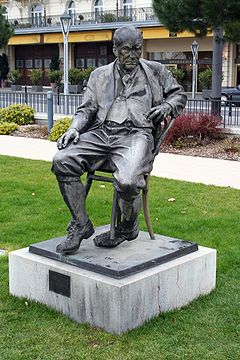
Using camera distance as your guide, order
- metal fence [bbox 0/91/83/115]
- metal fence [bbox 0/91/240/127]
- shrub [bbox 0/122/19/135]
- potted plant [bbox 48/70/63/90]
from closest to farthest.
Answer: metal fence [bbox 0/91/240/127] < shrub [bbox 0/122/19/135] < metal fence [bbox 0/91/83/115] < potted plant [bbox 48/70/63/90]

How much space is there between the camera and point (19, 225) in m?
6.89

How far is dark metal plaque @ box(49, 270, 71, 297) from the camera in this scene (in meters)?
4.38

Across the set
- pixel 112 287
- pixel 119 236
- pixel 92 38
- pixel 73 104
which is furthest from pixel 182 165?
pixel 92 38

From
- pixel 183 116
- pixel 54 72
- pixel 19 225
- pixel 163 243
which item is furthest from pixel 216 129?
pixel 54 72

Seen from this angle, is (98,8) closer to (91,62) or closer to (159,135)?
(91,62)

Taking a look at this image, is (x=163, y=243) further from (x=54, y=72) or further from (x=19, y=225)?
(x=54, y=72)

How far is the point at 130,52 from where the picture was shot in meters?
4.58

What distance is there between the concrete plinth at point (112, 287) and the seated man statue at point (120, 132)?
0.27m

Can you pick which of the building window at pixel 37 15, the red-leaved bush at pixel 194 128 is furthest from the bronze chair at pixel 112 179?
the building window at pixel 37 15

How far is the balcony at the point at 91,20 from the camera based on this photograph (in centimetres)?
3709

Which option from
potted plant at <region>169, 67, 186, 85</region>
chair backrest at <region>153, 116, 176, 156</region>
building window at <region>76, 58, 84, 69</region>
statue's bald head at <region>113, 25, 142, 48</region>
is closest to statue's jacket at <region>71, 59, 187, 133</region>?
chair backrest at <region>153, 116, 176, 156</region>

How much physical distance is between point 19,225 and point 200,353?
350cm

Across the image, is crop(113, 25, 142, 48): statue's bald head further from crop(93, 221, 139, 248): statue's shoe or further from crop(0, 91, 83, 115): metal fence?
crop(0, 91, 83, 115): metal fence

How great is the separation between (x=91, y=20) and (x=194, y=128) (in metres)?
28.4
